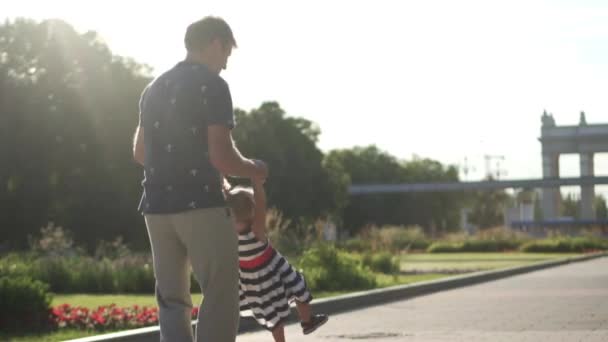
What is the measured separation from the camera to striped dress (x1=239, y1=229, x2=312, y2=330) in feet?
25.8

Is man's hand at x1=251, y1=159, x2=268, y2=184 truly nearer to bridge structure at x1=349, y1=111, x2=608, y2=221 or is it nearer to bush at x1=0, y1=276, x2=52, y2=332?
bush at x1=0, y1=276, x2=52, y2=332

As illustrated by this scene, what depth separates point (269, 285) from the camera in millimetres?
7941

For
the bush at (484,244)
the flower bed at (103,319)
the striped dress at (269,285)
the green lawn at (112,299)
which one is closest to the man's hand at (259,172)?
the striped dress at (269,285)

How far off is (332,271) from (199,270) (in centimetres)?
1504

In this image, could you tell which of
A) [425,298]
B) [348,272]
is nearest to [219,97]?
[425,298]

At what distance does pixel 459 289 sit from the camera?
22141 millimetres

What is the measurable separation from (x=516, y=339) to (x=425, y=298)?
793 cm

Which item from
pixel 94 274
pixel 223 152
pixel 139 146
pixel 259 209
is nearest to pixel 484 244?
pixel 94 274

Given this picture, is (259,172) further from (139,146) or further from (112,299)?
(112,299)

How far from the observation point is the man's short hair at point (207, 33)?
231 inches

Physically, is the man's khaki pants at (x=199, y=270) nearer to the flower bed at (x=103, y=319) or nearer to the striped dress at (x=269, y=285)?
the striped dress at (x=269, y=285)

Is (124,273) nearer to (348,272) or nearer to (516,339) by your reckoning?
(348,272)

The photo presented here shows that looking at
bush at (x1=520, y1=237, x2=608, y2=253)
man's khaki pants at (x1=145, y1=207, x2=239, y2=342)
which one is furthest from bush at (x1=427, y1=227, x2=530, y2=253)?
man's khaki pants at (x1=145, y1=207, x2=239, y2=342)

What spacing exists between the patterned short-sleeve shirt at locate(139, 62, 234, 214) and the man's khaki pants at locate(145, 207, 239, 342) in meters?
0.07
